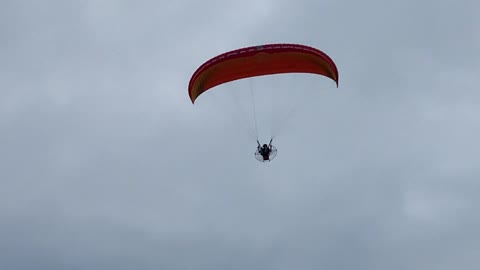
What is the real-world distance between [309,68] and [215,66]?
19.4 ft

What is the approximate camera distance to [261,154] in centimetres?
5556

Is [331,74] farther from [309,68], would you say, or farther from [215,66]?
[215,66]

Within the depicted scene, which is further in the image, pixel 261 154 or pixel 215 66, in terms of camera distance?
pixel 261 154

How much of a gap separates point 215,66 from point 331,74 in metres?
7.25

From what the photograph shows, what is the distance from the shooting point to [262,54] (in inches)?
2023

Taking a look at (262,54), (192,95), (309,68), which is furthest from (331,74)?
(192,95)

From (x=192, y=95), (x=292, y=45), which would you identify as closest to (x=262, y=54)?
(x=292, y=45)

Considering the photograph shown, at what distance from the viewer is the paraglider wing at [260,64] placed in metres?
51.1

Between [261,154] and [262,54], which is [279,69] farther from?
[261,154]

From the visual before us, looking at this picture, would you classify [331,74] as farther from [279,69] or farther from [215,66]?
[215,66]

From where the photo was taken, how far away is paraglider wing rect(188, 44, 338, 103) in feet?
168

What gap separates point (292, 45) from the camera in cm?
5103

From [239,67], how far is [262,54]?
2.10 metres

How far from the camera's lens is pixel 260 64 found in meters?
52.7
